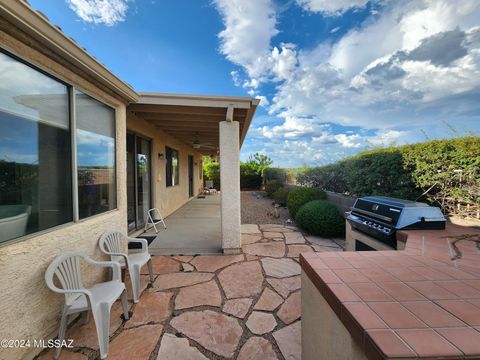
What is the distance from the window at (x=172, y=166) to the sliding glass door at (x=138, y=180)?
1541 millimetres

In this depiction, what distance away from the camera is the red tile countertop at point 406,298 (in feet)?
2.69

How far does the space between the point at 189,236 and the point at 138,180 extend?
197cm

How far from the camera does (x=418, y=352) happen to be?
771mm

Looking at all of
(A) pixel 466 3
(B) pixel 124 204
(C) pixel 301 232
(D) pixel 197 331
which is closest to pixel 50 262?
(B) pixel 124 204

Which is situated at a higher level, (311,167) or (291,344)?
(311,167)

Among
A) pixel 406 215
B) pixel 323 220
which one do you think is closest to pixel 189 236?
pixel 323 220

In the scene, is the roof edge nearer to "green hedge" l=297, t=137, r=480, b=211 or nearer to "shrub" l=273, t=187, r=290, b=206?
"green hedge" l=297, t=137, r=480, b=211

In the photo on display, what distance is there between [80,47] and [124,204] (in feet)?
7.33

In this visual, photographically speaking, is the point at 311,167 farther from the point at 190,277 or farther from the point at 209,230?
the point at 190,277

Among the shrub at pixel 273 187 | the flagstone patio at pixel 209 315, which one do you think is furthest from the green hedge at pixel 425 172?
the shrub at pixel 273 187

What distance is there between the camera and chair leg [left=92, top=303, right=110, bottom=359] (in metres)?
1.85

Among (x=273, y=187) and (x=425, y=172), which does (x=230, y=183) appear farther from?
(x=273, y=187)

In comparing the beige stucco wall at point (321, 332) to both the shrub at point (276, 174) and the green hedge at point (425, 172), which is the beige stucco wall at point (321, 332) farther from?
the shrub at point (276, 174)

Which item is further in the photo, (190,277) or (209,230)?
(209,230)
